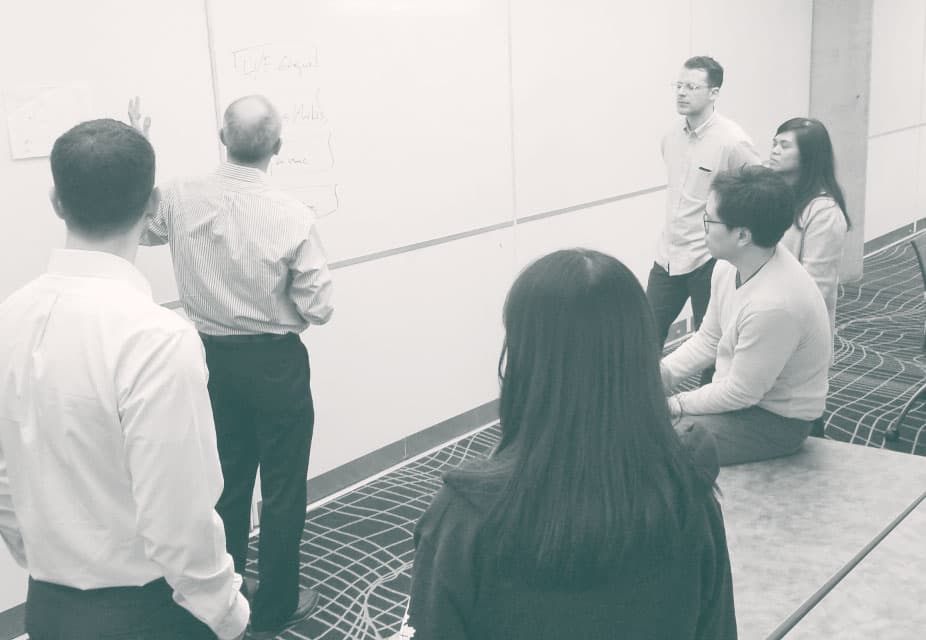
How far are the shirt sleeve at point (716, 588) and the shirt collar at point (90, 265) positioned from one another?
907 millimetres

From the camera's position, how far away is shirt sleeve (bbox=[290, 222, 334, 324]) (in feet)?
8.17

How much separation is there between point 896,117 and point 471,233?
5.35 m

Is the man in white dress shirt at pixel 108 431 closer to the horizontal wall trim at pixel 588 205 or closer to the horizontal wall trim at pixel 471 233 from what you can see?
the horizontal wall trim at pixel 471 233

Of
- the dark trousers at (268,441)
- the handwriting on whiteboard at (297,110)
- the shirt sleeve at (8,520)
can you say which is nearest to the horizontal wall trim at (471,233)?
the handwriting on whiteboard at (297,110)

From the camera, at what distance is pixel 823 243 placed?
3.10 m

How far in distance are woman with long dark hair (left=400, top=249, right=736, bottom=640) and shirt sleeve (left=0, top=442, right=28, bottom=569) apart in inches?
32.0

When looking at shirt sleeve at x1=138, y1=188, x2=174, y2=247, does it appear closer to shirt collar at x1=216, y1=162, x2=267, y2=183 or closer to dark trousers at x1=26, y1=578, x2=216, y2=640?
shirt collar at x1=216, y1=162, x2=267, y2=183

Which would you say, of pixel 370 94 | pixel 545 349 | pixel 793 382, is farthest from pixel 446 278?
pixel 545 349

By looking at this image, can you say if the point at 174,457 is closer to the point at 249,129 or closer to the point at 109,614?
the point at 109,614

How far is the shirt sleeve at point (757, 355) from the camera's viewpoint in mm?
2361

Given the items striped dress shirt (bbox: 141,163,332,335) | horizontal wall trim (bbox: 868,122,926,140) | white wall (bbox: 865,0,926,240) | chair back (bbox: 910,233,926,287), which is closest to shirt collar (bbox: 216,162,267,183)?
striped dress shirt (bbox: 141,163,332,335)

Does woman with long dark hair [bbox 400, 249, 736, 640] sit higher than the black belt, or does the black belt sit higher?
woman with long dark hair [bbox 400, 249, 736, 640]

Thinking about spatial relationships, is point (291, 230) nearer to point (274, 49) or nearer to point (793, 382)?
point (274, 49)

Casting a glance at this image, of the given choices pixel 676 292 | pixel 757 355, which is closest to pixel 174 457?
pixel 757 355
